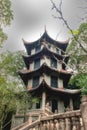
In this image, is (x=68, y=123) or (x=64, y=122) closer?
(x=68, y=123)

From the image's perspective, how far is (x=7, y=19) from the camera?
23.4ft

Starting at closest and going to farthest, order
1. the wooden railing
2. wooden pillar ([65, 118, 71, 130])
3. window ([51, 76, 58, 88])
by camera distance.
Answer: the wooden railing
wooden pillar ([65, 118, 71, 130])
window ([51, 76, 58, 88])

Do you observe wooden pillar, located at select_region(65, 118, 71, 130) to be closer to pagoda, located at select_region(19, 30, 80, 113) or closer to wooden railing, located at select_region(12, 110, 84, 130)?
wooden railing, located at select_region(12, 110, 84, 130)

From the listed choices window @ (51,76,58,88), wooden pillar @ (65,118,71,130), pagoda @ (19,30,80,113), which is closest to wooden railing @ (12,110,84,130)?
wooden pillar @ (65,118,71,130)

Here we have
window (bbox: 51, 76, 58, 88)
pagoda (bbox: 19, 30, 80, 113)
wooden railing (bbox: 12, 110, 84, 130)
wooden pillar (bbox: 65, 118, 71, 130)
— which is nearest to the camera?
wooden railing (bbox: 12, 110, 84, 130)

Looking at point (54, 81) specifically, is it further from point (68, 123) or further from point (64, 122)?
point (68, 123)

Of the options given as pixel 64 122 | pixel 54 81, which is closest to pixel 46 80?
pixel 54 81

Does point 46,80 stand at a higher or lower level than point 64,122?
higher

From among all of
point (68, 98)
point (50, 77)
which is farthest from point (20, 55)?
point (68, 98)

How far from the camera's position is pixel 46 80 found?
2202 centimetres

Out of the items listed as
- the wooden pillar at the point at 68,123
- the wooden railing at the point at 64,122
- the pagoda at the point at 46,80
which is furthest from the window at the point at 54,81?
the wooden pillar at the point at 68,123

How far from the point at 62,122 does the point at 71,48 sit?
10091 mm

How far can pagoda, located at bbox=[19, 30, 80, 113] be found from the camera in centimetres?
1989

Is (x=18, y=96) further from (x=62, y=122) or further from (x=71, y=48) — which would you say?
(x=62, y=122)
